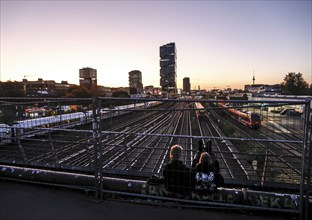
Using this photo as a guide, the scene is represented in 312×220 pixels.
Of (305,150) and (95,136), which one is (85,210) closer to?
(95,136)

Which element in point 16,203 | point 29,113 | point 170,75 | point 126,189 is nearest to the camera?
point 16,203

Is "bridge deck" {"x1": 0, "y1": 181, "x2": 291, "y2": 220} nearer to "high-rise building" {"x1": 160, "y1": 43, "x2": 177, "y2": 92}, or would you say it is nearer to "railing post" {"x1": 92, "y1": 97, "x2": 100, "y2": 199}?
"railing post" {"x1": 92, "y1": 97, "x2": 100, "y2": 199}

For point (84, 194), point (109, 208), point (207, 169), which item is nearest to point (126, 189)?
point (109, 208)

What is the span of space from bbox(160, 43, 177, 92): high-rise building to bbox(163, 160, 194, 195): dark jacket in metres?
147

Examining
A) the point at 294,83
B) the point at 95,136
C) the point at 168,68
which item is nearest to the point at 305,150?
the point at 95,136

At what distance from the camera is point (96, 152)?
3625 millimetres

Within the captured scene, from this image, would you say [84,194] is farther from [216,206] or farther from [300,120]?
[300,120]

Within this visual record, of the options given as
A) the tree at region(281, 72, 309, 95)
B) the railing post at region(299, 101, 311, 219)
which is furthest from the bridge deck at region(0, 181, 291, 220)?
the tree at region(281, 72, 309, 95)

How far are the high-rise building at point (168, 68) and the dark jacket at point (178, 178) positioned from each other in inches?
5778

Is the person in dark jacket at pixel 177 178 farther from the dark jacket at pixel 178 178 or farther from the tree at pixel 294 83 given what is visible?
the tree at pixel 294 83

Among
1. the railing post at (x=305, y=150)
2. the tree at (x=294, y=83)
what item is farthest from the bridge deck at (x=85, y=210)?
the tree at (x=294, y=83)

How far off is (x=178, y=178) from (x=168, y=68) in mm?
164463

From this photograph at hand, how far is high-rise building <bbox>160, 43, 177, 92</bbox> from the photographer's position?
158 meters

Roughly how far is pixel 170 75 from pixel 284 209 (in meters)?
161
